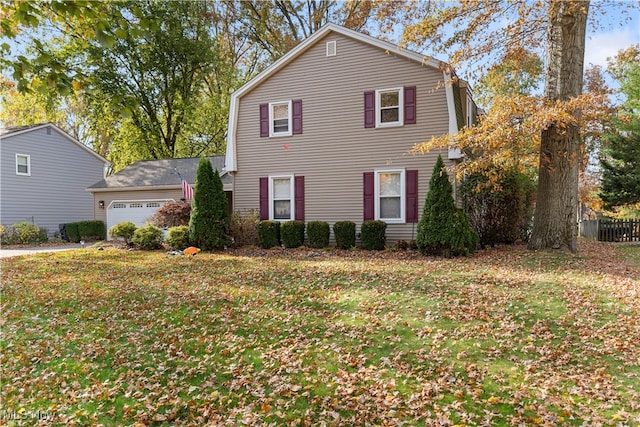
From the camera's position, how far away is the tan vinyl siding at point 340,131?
12617 millimetres

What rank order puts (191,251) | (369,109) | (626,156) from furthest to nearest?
(626,156) → (369,109) → (191,251)

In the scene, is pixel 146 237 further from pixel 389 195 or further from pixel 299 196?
pixel 389 195

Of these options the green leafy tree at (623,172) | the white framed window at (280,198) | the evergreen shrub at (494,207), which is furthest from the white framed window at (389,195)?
the green leafy tree at (623,172)

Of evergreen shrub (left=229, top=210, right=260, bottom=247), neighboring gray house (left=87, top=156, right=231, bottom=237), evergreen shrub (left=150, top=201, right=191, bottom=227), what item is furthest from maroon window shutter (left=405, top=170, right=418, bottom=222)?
evergreen shrub (left=150, top=201, right=191, bottom=227)

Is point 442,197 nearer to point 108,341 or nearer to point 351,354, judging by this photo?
point 351,354

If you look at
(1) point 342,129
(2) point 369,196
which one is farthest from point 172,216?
(2) point 369,196

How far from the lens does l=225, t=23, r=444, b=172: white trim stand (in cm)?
1246

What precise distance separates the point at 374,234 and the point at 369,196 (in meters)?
1.46

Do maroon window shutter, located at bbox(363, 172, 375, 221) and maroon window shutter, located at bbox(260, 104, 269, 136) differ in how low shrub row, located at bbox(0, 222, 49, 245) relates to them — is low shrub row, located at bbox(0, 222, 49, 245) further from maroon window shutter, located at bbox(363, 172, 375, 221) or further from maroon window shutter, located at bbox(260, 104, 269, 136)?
maroon window shutter, located at bbox(363, 172, 375, 221)

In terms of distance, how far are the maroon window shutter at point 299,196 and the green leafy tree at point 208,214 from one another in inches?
94.0

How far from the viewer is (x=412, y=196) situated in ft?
41.6

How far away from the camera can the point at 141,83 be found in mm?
23359

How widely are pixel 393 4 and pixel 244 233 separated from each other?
910 cm

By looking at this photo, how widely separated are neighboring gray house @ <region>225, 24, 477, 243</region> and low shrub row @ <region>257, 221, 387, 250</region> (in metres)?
0.66
